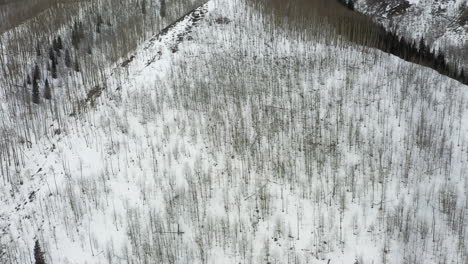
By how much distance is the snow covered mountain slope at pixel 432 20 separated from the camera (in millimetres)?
11531

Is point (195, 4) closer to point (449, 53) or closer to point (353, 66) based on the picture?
point (353, 66)

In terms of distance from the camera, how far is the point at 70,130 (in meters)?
9.40

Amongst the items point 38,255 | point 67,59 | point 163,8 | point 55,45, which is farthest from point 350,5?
point 38,255

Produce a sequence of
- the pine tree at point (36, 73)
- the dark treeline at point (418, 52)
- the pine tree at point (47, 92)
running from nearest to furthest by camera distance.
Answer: the pine tree at point (47, 92) → the dark treeline at point (418, 52) → the pine tree at point (36, 73)

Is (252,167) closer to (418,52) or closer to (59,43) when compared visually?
(418,52)

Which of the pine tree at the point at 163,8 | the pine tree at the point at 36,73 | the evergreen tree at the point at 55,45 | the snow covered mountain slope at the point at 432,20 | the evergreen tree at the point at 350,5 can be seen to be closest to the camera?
the pine tree at the point at 36,73

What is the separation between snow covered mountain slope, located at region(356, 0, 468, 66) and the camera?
11.5 meters

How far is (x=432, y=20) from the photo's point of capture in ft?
40.4

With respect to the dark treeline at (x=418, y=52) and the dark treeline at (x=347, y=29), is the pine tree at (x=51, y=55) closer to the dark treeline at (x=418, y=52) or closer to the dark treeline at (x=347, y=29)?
the dark treeline at (x=347, y=29)

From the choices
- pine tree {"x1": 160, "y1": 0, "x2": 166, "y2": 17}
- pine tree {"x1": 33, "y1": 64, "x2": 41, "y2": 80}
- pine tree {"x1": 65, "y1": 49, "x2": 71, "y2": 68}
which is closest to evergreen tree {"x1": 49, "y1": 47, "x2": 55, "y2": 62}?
pine tree {"x1": 65, "y1": 49, "x2": 71, "y2": 68}

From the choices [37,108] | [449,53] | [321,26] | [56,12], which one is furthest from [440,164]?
[56,12]

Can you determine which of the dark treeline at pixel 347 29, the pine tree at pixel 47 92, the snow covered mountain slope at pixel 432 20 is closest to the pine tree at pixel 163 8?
the dark treeline at pixel 347 29

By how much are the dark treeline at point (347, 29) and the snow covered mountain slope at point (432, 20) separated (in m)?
0.29

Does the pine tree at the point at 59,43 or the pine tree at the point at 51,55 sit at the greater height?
the pine tree at the point at 59,43
